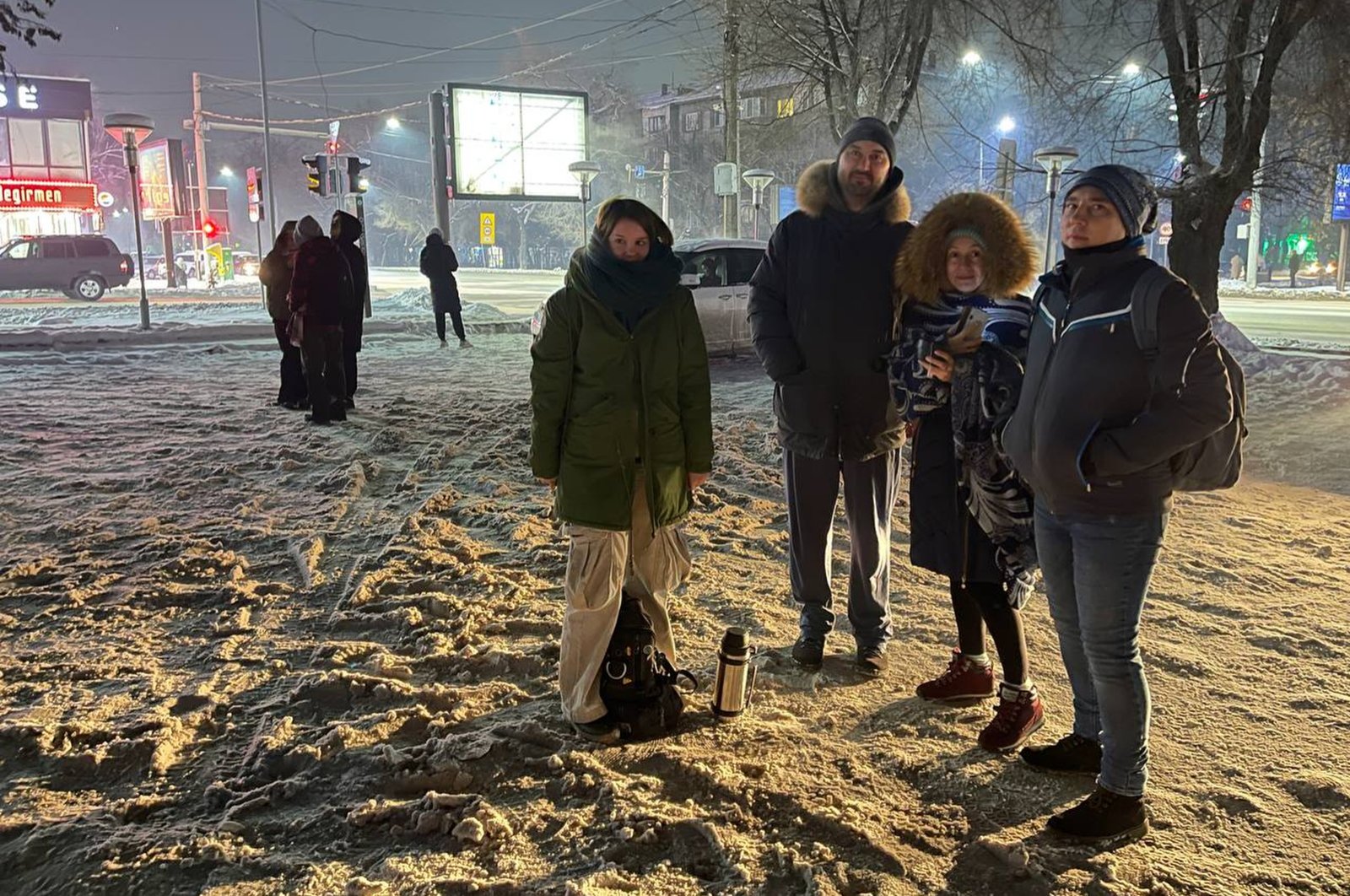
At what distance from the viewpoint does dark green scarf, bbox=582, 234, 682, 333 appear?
3.20 meters

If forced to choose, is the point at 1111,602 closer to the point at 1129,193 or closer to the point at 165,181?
the point at 1129,193

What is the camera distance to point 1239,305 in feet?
88.8

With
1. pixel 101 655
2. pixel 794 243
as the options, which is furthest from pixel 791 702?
pixel 101 655

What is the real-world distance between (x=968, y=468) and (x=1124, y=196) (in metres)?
1.01

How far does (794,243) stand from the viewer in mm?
3787

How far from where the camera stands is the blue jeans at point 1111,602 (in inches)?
103

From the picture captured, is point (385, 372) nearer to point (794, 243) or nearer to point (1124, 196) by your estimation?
point (794, 243)

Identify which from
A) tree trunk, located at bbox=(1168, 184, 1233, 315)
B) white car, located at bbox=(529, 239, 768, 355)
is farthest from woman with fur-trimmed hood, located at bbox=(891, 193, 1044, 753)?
tree trunk, located at bbox=(1168, 184, 1233, 315)

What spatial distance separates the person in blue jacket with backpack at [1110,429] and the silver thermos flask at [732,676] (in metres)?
1.08

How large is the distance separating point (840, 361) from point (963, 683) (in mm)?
1335

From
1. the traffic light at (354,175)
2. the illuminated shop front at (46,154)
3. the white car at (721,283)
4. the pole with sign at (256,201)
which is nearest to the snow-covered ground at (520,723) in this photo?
the white car at (721,283)

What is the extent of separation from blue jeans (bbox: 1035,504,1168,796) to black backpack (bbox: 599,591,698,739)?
1.38 meters

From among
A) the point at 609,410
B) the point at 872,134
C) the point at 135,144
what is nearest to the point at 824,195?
the point at 872,134

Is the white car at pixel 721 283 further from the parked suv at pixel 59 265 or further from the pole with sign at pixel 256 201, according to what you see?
the pole with sign at pixel 256 201
